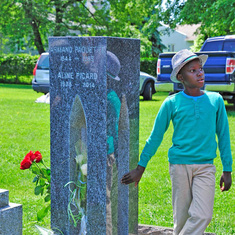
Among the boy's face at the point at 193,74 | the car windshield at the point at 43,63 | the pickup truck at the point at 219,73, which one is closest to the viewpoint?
the boy's face at the point at 193,74

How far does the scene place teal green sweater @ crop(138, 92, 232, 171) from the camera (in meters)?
3.46

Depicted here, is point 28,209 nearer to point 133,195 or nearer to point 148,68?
point 133,195

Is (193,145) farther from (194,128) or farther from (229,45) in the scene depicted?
(229,45)

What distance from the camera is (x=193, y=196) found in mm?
3461

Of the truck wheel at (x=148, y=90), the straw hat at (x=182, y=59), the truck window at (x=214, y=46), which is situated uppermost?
the truck window at (x=214, y=46)

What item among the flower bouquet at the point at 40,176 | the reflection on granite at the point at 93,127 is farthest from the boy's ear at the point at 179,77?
the flower bouquet at the point at 40,176

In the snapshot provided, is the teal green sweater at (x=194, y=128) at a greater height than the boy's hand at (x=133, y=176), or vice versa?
the teal green sweater at (x=194, y=128)

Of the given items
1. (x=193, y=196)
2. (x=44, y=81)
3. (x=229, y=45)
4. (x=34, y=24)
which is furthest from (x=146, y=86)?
(x=34, y=24)

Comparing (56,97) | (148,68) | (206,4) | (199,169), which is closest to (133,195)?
(199,169)

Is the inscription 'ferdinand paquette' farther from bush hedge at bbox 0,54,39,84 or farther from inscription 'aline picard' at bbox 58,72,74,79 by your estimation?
bush hedge at bbox 0,54,39,84

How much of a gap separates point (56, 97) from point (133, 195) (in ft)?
3.44

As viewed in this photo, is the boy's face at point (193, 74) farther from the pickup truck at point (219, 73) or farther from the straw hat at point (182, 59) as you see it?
the pickup truck at point (219, 73)

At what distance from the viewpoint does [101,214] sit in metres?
3.61

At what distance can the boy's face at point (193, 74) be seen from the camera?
3.53 metres
